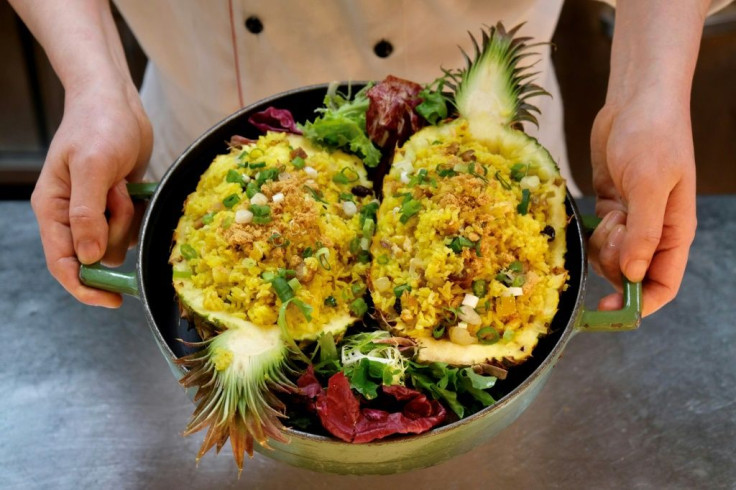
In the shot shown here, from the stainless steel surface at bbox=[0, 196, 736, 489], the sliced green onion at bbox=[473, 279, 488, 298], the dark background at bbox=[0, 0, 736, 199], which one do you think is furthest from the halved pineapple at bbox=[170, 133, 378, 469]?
the dark background at bbox=[0, 0, 736, 199]

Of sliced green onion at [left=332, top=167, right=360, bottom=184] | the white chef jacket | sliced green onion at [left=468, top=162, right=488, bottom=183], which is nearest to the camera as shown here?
sliced green onion at [left=468, top=162, right=488, bottom=183]

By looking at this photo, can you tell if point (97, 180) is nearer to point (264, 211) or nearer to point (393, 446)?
point (264, 211)

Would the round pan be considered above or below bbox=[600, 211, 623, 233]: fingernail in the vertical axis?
below

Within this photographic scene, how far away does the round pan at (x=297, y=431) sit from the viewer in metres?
1.12

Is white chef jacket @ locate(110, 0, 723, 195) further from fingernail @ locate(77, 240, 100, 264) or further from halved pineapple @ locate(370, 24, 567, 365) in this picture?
fingernail @ locate(77, 240, 100, 264)

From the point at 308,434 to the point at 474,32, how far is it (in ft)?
3.47

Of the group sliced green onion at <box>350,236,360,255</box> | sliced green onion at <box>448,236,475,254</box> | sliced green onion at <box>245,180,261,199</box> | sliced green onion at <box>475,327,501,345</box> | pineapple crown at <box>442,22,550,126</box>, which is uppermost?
pineapple crown at <box>442,22,550,126</box>

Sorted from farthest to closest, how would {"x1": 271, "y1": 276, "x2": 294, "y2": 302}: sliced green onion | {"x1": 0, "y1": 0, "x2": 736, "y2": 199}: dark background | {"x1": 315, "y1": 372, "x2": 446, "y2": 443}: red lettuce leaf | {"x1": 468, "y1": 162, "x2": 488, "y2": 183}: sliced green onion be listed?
{"x1": 0, "y1": 0, "x2": 736, "y2": 199}: dark background → {"x1": 468, "y1": 162, "x2": 488, "y2": 183}: sliced green onion → {"x1": 271, "y1": 276, "x2": 294, "y2": 302}: sliced green onion → {"x1": 315, "y1": 372, "x2": 446, "y2": 443}: red lettuce leaf

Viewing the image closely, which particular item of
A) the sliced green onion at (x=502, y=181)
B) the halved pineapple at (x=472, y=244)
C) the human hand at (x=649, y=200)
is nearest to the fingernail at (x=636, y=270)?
the human hand at (x=649, y=200)

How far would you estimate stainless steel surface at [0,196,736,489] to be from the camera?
4.69 ft

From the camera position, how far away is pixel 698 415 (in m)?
1.52

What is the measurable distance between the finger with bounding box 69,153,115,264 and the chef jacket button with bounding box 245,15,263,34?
1.78ft

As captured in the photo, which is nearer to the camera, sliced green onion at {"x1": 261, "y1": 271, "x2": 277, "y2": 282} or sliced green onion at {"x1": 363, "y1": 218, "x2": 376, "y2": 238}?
sliced green onion at {"x1": 261, "y1": 271, "x2": 277, "y2": 282}

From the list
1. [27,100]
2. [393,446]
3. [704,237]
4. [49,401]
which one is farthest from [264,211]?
[27,100]
